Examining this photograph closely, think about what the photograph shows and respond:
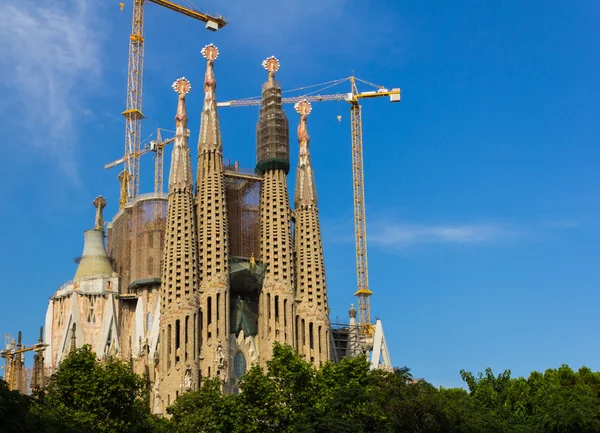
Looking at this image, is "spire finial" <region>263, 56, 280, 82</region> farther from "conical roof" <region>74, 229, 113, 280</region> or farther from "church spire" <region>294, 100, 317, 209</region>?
"conical roof" <region>74, 229, 113, 280</region>

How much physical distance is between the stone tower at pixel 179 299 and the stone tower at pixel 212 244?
2.32 feet

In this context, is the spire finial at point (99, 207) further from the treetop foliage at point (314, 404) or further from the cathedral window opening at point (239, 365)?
the treetop foliage at point (314, 404)

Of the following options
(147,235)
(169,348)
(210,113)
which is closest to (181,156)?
(210,113)

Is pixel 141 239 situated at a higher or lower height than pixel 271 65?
lower

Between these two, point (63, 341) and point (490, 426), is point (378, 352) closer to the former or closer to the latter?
point (63, 341)

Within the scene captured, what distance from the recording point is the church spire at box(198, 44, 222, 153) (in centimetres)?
7494

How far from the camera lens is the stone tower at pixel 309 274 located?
240ft

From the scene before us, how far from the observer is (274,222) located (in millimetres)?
74750

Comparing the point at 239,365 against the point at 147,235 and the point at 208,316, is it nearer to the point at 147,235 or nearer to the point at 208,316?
the point at 208,316

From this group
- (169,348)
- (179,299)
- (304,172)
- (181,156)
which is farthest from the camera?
(304,172)

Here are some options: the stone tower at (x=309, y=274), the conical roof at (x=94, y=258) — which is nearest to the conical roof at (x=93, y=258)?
the conical roof at (x=94, y=258)

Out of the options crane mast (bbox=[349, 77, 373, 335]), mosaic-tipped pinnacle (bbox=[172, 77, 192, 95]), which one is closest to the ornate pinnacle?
mosaic-tipped pinnacle (bbox=[172, 77, 192, 95])

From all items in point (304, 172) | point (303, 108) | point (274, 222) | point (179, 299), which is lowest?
point (179, 299)

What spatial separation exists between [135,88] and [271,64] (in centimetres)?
2290
